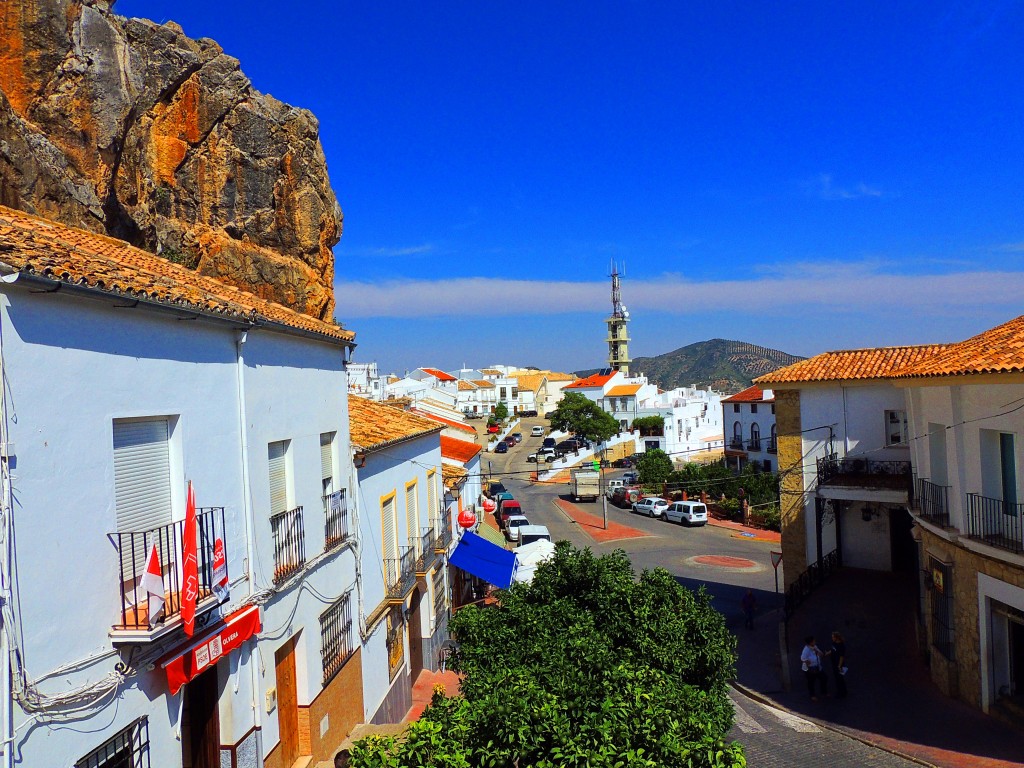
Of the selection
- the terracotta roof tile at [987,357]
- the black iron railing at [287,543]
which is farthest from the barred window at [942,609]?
the black iron railing at [287,543]

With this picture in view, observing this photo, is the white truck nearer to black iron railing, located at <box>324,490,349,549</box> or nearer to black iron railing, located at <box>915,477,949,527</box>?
black iron railing, located at <box>915,477,949,527</box>

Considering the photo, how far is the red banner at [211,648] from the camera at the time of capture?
700 centimetres

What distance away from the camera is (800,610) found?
20.2 metres

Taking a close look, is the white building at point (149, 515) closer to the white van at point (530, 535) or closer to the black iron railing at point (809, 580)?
the black iron railing at point (809, 580)

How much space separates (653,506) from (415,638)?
→ 92.4ft

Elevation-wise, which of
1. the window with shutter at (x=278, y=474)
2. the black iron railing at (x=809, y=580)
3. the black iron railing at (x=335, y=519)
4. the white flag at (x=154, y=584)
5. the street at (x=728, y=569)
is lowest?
the street at (x=728, y=569)

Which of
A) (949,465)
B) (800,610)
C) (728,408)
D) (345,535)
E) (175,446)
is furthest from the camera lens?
(728,408)

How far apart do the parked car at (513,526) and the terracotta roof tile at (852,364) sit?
53.4 ft

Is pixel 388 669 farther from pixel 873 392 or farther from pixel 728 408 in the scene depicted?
pixel 728 408

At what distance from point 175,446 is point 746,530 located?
119ft

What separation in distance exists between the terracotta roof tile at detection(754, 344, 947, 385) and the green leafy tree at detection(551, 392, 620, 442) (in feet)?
157

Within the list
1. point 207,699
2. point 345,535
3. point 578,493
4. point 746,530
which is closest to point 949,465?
point 345,535

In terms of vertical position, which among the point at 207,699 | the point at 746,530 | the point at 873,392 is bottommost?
the point at 746,530

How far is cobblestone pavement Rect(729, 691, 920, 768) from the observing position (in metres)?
11.9
